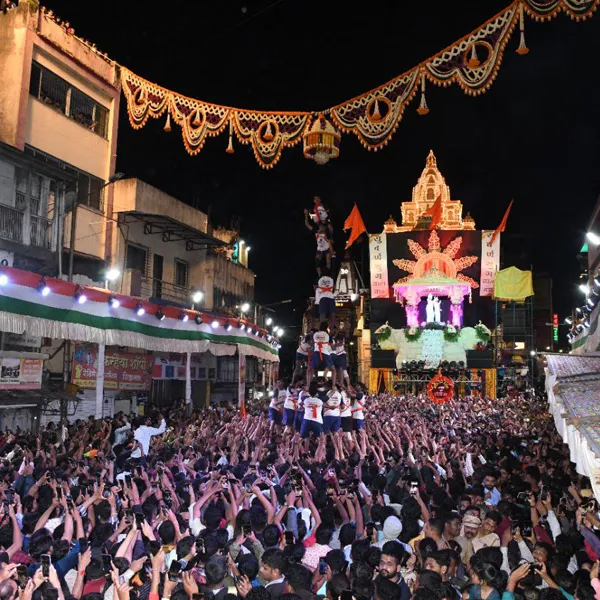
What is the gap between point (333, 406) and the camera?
51.7 ft

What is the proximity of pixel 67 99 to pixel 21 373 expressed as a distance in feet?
36.9

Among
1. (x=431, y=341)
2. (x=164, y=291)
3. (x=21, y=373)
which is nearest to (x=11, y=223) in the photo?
(x=21, y=373)

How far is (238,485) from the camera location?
8344mm

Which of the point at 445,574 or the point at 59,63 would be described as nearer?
the point at 445,574

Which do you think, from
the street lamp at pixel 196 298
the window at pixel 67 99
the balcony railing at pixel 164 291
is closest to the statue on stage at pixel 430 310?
the street lamp at pixel 196 298

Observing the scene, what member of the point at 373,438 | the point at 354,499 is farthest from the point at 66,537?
the point at 373,438

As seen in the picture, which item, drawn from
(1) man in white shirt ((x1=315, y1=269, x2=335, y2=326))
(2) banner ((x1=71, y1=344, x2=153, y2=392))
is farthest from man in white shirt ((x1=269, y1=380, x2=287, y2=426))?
(2) banner ((x1=71, y1=344, x2=153, y2=392))

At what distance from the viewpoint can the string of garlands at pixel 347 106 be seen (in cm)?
1039

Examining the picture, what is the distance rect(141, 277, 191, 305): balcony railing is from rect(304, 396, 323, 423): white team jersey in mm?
14514

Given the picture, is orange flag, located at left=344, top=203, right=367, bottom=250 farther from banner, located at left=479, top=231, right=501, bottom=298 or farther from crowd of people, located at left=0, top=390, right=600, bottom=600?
crowd of people, located at left=0, top=390, right=600, bottom=600

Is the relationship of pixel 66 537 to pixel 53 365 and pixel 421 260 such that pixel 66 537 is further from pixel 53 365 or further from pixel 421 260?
pixel 421 260

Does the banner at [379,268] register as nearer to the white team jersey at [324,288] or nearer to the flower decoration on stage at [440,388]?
the flower decoration on stage at [440,388]

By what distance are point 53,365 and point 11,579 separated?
57.9ft

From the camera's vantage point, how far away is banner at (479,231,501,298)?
46.7m
